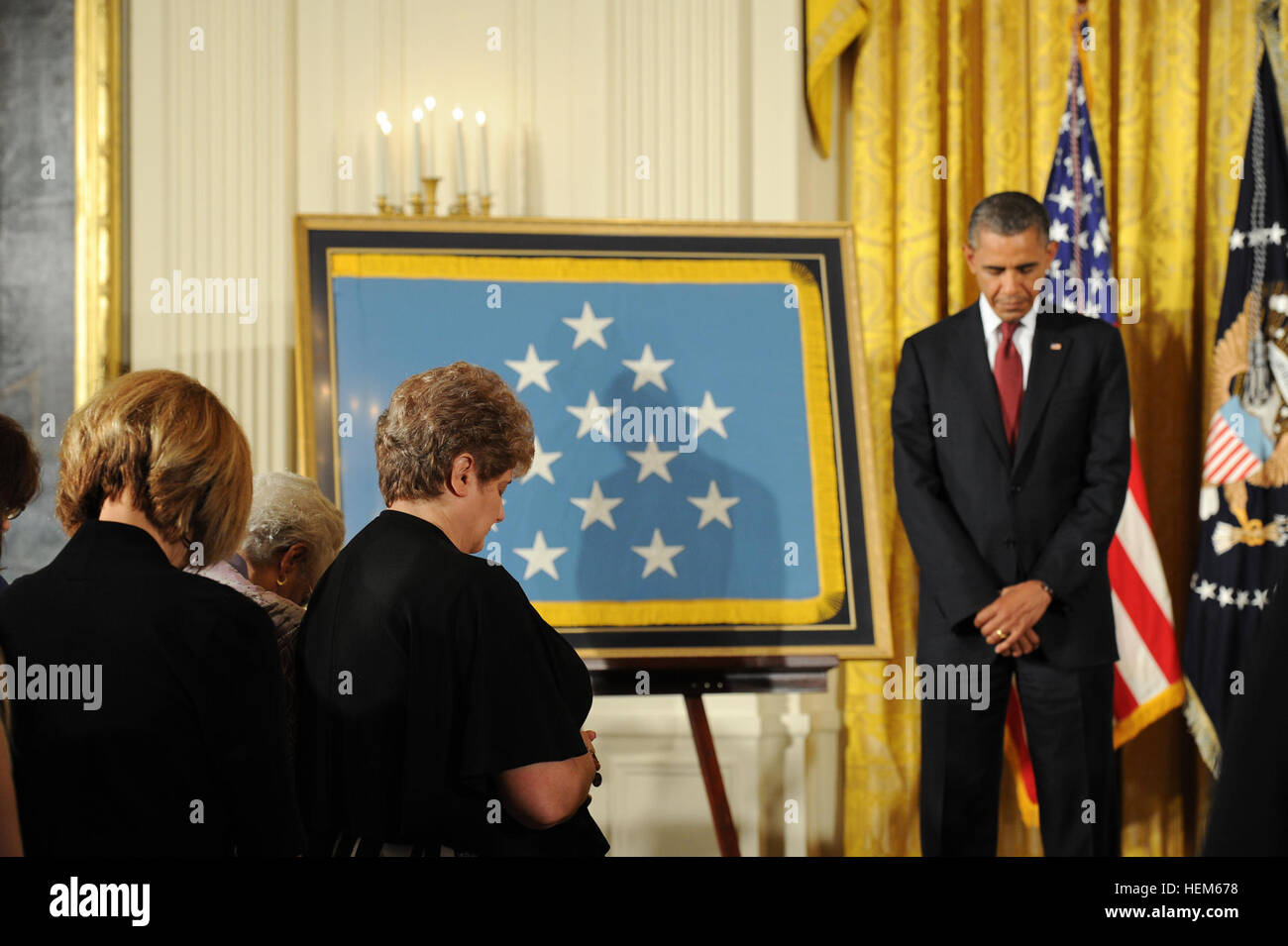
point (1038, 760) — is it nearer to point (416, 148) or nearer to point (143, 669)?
point (143, 669)

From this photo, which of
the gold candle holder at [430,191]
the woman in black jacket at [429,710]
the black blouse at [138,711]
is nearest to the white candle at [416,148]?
the gold candle holder at [430,191]

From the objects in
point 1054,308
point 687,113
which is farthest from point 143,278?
point 1054,308

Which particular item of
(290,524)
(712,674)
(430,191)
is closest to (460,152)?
(430,191)

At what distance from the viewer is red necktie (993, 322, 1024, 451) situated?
11.7 ft

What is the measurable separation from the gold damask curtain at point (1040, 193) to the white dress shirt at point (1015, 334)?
73 centimetres

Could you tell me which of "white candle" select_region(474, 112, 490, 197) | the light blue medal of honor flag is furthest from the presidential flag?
"white candle" select_region(474, 112, 490, 197)

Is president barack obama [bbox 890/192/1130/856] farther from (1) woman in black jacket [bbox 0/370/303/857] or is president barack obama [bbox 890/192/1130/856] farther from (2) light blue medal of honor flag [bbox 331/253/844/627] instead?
(1) woman in black jacket [bbox 0/370/303/857]

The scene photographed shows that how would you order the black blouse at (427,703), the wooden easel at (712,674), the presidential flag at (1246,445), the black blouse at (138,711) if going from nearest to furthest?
the black blouse at (138,711), the black blouse at (427,703), the wooden easel at (712,674), the presidential flag at (1246,445)

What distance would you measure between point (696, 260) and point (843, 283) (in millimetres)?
416

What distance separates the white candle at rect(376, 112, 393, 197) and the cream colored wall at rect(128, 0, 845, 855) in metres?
0.07

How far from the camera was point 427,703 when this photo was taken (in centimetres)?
184

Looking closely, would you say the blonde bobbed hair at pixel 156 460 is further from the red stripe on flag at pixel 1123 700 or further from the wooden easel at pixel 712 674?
the red stripe on flag at pixel 1123 700

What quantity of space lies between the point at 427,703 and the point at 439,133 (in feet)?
9.89

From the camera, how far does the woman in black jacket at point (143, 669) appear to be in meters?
1.60
